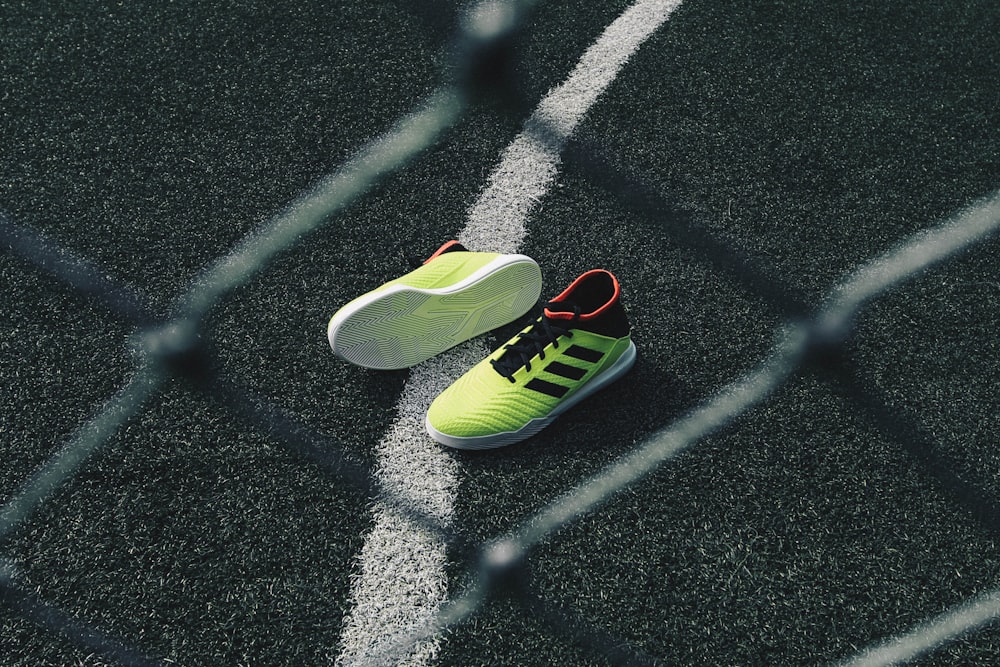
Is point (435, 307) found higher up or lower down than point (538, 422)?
higher up

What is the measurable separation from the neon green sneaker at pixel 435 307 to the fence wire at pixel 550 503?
0.25 m

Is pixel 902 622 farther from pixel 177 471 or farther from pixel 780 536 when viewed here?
pixel 177 471

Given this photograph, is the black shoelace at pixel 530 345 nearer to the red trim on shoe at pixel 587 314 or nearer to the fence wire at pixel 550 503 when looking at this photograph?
the red trim on shoe at pixel 587 314

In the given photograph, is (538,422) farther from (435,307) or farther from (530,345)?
(435,307)

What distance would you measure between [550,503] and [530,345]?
36 cm

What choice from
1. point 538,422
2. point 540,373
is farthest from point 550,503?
point 540,373

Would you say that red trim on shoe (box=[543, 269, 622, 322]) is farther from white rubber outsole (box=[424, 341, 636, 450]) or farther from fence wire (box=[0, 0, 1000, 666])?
fence wire (box=[0, 0, 1000, 666])

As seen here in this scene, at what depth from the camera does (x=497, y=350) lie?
1.90 m

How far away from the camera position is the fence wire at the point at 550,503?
1.59m

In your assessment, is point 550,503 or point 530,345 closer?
point 550,503

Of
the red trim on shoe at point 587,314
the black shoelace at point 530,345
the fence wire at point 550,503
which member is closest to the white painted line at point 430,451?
the fence wire at point 550,503

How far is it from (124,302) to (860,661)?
1.85m

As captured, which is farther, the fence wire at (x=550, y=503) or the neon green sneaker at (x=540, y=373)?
the neon green sneaker at (x=540, y=373)

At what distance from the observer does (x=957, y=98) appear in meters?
2.46
